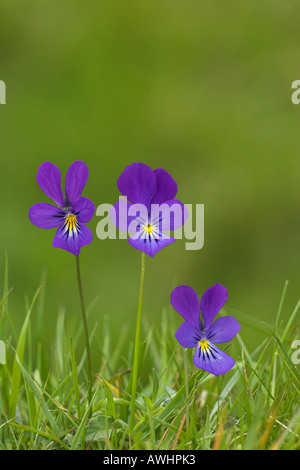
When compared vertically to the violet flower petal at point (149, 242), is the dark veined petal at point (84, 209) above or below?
above

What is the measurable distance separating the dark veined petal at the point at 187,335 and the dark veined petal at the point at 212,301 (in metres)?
0.01

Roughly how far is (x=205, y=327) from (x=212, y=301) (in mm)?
28

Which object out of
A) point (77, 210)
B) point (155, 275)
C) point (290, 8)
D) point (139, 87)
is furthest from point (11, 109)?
point (77, 210)

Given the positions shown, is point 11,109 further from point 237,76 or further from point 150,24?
point 237,76

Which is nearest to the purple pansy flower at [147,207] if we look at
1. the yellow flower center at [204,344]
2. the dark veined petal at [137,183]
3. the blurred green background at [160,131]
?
the dark veined petal at [137,183]

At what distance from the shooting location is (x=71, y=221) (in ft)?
1.97

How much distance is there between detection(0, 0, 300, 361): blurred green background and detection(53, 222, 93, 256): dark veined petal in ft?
4.15

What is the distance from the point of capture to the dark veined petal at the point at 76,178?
58 cm

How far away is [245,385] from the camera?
0.63 metres

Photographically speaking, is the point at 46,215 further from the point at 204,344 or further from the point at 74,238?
the point at 204,344

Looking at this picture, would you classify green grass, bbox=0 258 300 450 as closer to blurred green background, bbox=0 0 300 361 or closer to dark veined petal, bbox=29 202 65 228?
dark veined petal, bbox=29 202 65 228

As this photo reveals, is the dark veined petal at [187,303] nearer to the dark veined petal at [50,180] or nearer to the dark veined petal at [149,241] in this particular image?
the dark veined petal at [149,241]

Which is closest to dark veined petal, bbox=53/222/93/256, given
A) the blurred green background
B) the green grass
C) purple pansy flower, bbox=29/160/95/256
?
purple pansy flower, bbox=29/160/95/256
